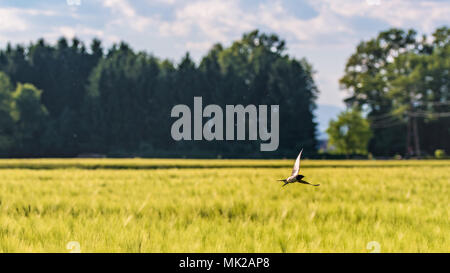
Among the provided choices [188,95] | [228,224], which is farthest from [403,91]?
[228,224]

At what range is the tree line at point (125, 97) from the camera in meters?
49.0

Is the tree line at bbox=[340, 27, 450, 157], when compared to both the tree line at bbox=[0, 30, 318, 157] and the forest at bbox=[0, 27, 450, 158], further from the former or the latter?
the tree line at bbox=[0, 30, 318, 157]

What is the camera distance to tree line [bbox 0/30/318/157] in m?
49.0

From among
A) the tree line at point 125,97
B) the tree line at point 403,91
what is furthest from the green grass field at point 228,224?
the tree line at point 403,91

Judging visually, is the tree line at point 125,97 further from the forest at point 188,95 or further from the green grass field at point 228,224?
the green grass field at point 228,224

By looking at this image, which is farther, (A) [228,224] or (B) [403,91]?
(B) [403,91]

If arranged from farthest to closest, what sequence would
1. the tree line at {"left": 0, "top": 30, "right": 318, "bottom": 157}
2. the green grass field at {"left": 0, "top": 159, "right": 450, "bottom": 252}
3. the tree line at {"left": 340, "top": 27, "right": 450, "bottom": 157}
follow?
the tree line at {"left": 340, "top": 27, "right": 450, "bottom": 157}
the tree line at {"left": 0, "top": 30, "right": 318, "bottom": 157}
the green grass field at {"left": 0, "top": 159, "right": 450, "bottom": 252}

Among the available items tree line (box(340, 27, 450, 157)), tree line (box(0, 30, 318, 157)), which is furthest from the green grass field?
tree line (box(340, 27, 450, 157))

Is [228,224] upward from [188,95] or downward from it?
downward

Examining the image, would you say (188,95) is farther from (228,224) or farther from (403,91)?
(228,224)

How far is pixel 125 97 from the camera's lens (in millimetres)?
57031
